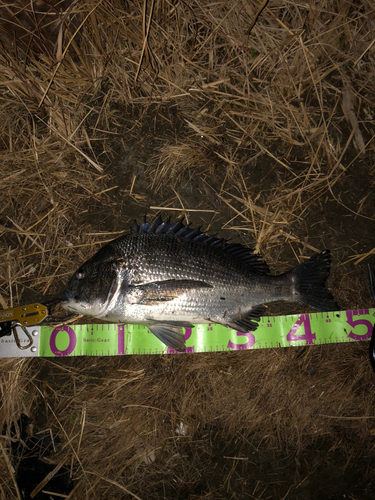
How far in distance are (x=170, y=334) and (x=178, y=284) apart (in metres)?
0.59

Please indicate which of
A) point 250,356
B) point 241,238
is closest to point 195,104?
point 241,238

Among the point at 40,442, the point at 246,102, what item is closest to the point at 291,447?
the point at 40,442

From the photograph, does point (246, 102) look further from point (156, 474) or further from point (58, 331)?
point (156, 474)

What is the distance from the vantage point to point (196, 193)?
356 centimetres

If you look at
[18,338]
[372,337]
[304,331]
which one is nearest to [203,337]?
[304,331]

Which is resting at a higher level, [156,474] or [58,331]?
[58,331]

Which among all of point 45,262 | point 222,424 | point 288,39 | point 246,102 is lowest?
point 222,424

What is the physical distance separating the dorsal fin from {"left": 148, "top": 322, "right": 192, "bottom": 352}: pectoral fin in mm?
901

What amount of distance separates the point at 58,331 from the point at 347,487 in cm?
370

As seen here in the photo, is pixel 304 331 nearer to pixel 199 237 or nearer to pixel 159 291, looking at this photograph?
pixel 199 237

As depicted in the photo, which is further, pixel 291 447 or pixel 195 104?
pixel 195 104

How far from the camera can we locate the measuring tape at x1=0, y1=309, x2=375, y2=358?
331 centimetres

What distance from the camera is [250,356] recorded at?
338cm

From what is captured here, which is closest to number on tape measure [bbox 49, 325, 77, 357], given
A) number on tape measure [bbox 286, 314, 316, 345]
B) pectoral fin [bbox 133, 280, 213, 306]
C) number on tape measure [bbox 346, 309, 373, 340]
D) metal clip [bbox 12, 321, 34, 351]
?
metal clip [bbox 12, 321, 34, 351]
